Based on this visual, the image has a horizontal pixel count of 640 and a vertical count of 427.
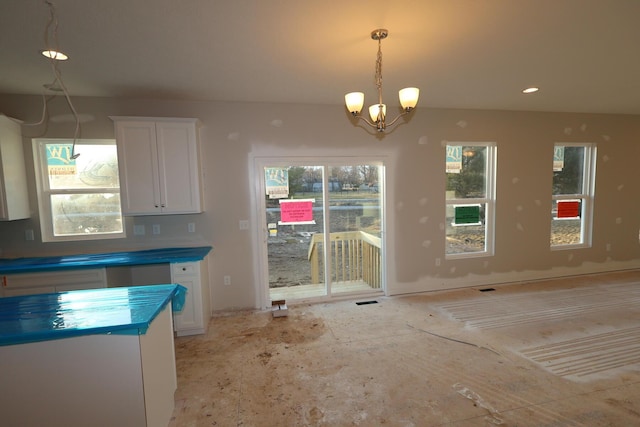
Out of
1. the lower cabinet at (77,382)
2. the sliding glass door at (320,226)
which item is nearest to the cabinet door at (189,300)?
the sliding glass door at (320,226)

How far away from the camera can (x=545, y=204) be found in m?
4.63

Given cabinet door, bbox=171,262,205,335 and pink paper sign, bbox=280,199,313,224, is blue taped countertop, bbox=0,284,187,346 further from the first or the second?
pink paper sign, bbox=280,199,313,224

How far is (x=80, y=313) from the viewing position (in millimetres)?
1646

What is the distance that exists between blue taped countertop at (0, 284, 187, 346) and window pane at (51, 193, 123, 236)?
1.70 meters

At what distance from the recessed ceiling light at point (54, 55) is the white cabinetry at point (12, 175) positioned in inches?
47.7

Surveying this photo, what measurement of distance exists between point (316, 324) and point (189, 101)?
9.87ft

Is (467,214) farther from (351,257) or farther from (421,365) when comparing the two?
(421,365)

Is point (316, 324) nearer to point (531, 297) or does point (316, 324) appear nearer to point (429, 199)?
point (429, 199)

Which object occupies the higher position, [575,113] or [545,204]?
[575,113]

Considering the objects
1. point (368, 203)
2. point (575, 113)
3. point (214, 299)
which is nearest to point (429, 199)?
point (368, 203)

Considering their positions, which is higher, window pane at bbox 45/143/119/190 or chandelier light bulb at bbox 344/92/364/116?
chandelier light bulb at bbox 344/92/364/116

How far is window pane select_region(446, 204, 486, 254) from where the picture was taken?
4426 millimetres

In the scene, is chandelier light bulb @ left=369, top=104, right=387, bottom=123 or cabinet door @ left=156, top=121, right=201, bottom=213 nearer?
chandelier light bulb @ left=369, top=104, right=387, bottom=123

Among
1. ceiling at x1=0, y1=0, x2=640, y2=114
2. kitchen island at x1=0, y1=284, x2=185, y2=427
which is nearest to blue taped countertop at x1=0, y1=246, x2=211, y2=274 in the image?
kitchen island at x1=0, y1=284, x2=185, y2=427
